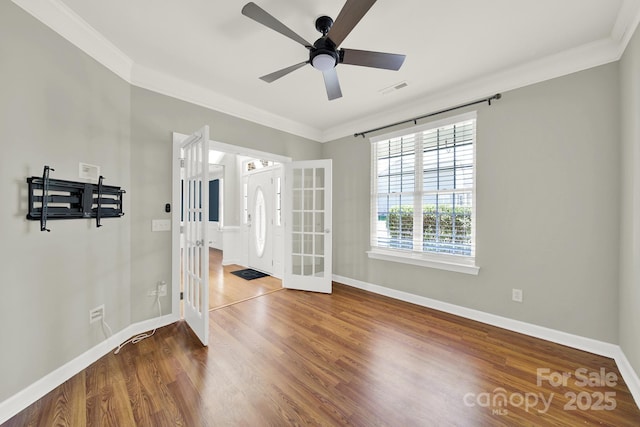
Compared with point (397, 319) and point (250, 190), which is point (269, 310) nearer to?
point (397, 319)

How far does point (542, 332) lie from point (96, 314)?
4159 mm

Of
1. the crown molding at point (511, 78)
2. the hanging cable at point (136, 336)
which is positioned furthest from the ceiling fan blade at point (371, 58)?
the hanging cable at point (136, 336)

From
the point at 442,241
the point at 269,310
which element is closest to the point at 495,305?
the point at 442,241

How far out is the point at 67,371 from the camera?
1850 mm

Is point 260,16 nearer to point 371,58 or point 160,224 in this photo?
point 371,58

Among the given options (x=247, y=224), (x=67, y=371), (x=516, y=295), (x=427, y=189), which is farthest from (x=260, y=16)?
(x=247, y=224)

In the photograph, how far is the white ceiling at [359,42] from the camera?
5.83ft

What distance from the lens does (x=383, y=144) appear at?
148 inches

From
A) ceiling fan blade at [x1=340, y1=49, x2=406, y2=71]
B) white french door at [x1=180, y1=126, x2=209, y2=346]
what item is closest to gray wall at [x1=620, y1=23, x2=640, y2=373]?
ceiling fan blade at [x1=340, y1=49, x2=406, y2=71]

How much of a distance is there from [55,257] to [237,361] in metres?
1.57

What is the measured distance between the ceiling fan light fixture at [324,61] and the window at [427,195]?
1.88 meters

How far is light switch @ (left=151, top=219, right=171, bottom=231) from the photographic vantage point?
262 centimetres

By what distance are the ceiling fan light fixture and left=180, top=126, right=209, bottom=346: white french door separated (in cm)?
115

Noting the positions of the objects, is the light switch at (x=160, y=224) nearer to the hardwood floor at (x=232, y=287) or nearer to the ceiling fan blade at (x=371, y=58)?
the hardwood floor at (x=232, y=287)
